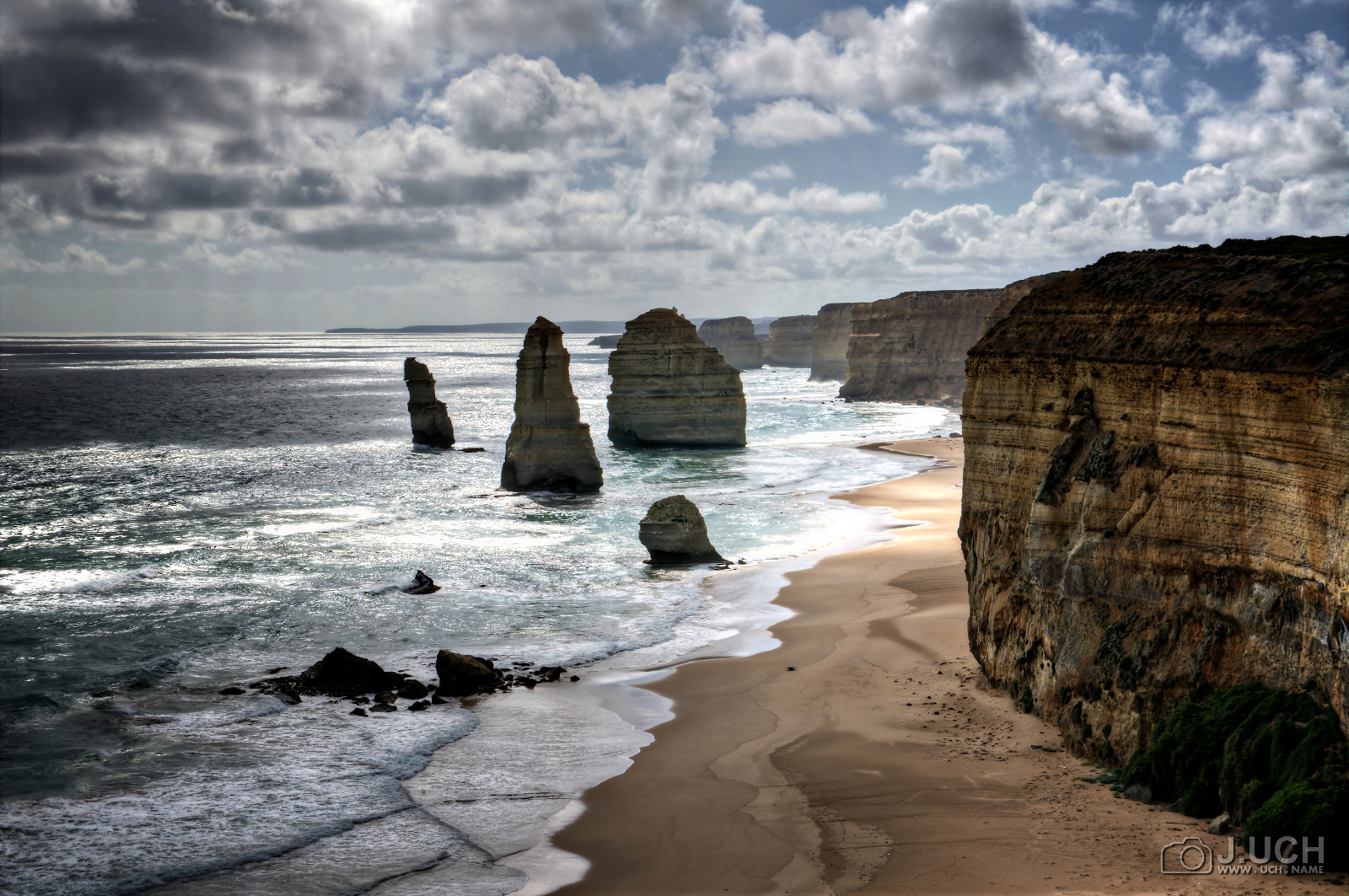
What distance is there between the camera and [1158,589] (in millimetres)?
12211

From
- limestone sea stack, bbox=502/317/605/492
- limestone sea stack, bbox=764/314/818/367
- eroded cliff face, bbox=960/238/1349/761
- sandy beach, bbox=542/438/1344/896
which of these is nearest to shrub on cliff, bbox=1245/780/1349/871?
sandy beach, bbox=542/438/1344/896

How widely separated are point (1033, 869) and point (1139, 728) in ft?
9.73

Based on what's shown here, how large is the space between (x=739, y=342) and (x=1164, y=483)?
7036 inches

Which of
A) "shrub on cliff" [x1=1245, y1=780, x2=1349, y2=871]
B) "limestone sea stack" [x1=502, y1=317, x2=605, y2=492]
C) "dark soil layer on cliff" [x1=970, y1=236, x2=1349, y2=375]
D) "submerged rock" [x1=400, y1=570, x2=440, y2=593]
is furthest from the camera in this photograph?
"limestone sea stack" [x1=502, y1=317, x2=605, y2=492]

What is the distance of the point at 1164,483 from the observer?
12305mm

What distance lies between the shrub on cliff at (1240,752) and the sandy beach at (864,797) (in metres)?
0.45

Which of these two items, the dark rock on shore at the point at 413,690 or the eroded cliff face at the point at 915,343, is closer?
the dark rock on shore at the point at 413,690

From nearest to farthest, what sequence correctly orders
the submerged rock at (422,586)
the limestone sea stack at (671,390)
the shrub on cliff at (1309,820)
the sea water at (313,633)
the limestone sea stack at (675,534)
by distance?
1. the shrub on cliff at (1309,820)
2. the sea water at (313,633)
3. the submerged rock at (422,586)
4. the limestone sea stack at (675,534)
5. the limestone sea stack at (671,390)

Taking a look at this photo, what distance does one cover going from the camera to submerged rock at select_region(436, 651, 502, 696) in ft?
63.0

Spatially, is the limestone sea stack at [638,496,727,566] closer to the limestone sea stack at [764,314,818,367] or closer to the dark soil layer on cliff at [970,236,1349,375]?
the dark soil layer on cliff at [970,236,1349,375]

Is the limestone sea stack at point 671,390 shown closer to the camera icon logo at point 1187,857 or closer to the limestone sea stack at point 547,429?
the limestone sea stack at point 547,429

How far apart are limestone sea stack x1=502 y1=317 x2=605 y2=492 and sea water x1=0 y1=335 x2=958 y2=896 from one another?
1.49m

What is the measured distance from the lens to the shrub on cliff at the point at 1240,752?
9500 millimetres

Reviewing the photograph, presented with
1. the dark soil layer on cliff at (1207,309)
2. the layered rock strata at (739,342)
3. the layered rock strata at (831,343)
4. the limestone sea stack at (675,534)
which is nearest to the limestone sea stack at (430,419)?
the limestone sea stack at (675,534)
